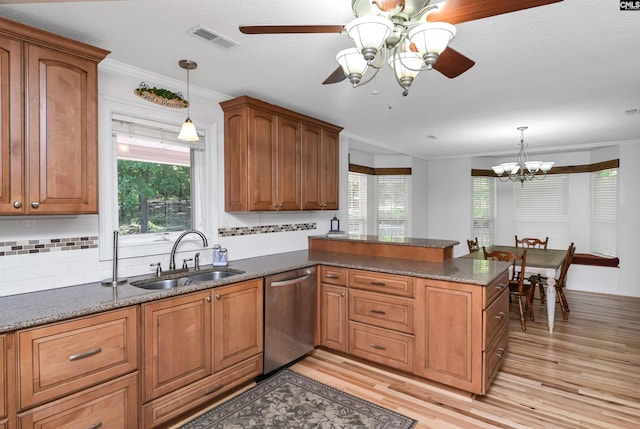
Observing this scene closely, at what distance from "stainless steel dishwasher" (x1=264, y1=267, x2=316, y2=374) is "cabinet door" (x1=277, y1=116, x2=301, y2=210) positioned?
78cm

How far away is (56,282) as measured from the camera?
88.3 inches

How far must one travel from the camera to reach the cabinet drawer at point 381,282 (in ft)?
8.99

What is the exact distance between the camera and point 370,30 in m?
1.30

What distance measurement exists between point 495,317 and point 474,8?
2.19 metres

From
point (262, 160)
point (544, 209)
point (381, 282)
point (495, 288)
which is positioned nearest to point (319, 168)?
point (262, 160)

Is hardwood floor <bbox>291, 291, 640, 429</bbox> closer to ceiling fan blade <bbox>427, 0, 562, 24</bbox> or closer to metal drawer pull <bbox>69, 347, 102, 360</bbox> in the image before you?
metal drawer pull <bbox>69, 347, 102, 360</bbox>

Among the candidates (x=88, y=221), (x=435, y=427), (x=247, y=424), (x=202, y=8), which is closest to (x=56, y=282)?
(x=88, y=221)

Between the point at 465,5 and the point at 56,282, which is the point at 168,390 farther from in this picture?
the point at 465,5

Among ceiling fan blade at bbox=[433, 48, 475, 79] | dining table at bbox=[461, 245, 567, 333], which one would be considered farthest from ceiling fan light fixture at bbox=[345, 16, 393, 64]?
dining table at bbox=[461, 245, 567, 333]

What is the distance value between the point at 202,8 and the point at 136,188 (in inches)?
61.0

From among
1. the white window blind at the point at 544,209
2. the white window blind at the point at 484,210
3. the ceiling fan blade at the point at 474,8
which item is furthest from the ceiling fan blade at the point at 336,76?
the white window blind at the point at 484,210

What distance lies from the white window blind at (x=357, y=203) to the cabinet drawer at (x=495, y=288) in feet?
11.5

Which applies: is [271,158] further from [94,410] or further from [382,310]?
[94,410]

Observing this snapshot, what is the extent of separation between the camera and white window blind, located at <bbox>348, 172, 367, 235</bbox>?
20.6 ft
